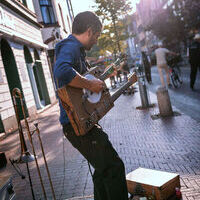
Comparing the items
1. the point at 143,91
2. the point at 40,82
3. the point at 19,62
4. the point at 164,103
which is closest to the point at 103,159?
the point at 164,103

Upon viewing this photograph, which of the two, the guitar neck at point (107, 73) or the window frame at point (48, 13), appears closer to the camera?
the guitar neck at point (107, 73)

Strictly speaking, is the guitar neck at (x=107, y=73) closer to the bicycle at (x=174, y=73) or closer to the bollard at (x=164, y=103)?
the bollard at (x=164, y=103)

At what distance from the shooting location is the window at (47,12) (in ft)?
67.1

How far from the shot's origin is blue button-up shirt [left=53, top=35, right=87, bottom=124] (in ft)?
6.77

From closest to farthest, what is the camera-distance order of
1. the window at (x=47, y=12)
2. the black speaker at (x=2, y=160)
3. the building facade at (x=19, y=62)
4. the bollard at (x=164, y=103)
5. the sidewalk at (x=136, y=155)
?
the sidewalk at (x=136, y=155), the black speaker at (x=2, y=160), the bollard at (x=164, y=103), the building facade at (x=19, y=62), the window at (x=47, y=12)

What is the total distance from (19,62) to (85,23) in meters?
10.2

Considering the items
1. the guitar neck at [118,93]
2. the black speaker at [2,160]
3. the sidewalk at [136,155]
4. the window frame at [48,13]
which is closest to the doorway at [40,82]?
the window frame at [48,13]

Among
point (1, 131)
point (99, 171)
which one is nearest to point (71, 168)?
point (99, 171)

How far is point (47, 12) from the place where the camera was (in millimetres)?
20875

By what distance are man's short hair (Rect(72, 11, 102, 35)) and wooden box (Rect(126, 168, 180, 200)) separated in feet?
5.65

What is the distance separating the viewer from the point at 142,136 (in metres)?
5.70

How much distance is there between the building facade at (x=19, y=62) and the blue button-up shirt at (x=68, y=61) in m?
7.27

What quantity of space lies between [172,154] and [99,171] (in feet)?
7.72

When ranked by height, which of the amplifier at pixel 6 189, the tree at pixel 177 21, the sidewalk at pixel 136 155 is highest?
the tree at pixel 177 21
